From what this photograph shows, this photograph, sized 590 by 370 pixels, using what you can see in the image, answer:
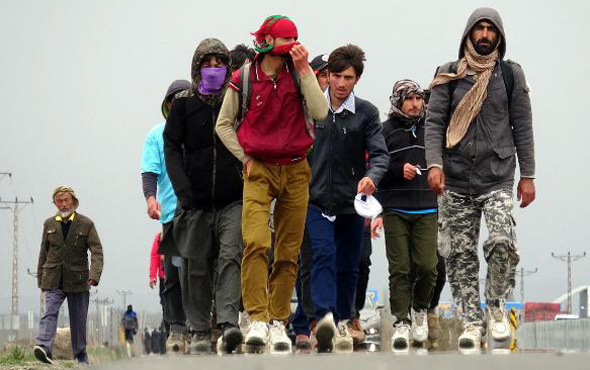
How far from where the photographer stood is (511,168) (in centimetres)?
963

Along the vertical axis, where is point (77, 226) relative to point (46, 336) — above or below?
above

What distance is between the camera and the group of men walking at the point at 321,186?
9.37 meters

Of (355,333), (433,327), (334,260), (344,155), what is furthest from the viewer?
(433,327)

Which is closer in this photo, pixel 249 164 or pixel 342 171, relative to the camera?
pixel 249 164

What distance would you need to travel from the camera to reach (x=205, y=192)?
10.6 metres

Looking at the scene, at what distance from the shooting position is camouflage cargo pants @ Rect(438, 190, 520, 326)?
945 cm

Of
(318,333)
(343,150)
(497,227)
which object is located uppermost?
(343,150)

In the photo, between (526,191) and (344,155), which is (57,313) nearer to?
(344,155)

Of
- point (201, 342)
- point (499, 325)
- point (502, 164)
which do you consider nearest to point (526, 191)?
point (502, 164)

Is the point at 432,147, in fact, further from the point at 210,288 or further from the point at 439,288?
the point at 439,288

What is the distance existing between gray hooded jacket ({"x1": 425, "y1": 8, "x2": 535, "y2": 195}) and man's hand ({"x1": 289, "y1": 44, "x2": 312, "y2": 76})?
109 centimetres

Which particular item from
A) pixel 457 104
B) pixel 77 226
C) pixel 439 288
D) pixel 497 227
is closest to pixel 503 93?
pixel 457 104

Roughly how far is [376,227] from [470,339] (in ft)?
14.5

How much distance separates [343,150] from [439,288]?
3.43 meters
